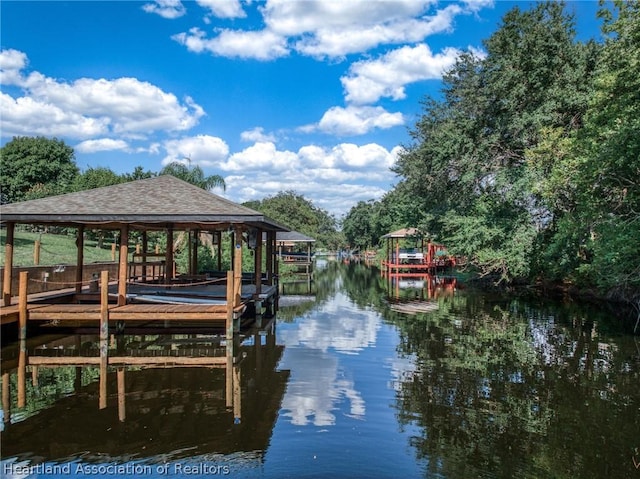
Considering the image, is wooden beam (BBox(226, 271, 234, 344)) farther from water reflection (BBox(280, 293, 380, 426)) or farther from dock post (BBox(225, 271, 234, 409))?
water reflection (BBox(280, 293, 380, 426))

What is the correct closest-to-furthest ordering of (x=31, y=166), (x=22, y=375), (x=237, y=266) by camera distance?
1. (x=22, y=375)
2. (x=237, y=266)
3. (x=31, y=166)

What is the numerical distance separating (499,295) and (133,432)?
2121 cm

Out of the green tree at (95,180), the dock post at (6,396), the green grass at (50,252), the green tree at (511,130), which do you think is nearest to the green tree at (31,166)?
the green tree at (95,180)

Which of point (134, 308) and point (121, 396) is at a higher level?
point (134, 308)

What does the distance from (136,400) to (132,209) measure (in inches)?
235

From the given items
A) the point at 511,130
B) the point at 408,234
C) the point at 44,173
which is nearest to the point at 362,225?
the point at 408,234

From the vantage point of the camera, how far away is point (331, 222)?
128 metres

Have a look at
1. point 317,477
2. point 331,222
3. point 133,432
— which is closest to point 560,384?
point 317,477

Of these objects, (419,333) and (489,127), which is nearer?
(419,333)

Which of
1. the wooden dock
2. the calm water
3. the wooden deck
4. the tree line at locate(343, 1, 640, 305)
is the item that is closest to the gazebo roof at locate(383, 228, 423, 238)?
the tree line at locate(343, 1, 640, 305)

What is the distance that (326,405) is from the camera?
764 cm

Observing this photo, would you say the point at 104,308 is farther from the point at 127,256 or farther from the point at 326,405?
the point at 326,405

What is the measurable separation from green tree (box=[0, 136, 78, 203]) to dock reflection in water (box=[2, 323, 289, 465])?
35.1 metres

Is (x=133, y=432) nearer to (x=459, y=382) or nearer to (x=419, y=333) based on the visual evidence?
(x=459, y=382)
